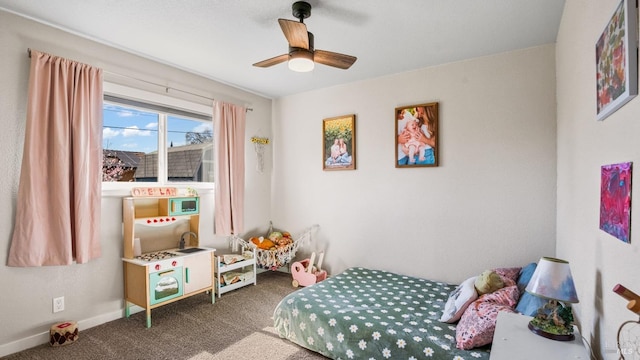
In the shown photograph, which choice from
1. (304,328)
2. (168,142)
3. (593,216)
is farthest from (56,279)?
(593,216)

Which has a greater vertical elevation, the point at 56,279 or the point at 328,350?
the point at 56,279

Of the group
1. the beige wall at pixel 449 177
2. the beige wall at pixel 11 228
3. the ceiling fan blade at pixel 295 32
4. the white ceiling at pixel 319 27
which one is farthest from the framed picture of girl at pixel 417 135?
the beige wall at pixel 11 228

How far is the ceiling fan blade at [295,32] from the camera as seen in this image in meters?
1.99

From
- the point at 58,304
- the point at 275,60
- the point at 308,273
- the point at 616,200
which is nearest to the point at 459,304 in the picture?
the point at 616,200

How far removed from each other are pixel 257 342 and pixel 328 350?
0.65 m

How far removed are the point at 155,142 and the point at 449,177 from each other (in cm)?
313

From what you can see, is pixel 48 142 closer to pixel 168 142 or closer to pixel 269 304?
pixel 168 142

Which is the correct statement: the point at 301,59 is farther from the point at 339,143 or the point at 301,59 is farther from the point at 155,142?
the point at 155,142

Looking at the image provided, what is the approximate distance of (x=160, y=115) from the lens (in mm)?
3451

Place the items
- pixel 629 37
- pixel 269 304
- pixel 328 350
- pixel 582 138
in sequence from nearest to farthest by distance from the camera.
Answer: pixel 629 37
pixel 582 138
pixel 328 350
pixel 269 304

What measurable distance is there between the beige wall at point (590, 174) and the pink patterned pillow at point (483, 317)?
41cm

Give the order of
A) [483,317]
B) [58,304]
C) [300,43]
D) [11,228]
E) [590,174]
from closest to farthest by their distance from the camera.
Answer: [590,174]
[483,317]
[300,43]
[11,228]
[58,304]

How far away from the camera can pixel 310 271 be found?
151 inches

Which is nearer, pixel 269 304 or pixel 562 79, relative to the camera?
pixel 562 79
